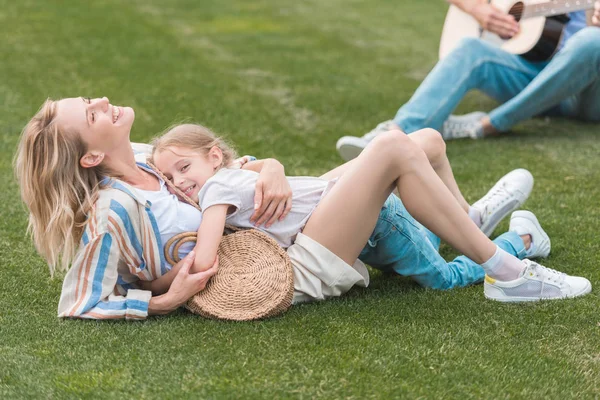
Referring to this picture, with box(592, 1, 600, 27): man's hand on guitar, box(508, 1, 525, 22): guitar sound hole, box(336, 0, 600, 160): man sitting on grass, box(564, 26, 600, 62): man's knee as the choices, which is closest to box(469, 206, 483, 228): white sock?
box(336, 0, 600, 160): man sitting on grass

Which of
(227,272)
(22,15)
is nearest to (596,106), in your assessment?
(227,272)

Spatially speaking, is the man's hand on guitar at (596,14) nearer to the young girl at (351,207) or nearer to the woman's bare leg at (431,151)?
the woman's bare leg at (431,151)

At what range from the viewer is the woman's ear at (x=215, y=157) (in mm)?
3283

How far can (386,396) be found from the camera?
2.60 meters

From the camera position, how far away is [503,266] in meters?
3.22

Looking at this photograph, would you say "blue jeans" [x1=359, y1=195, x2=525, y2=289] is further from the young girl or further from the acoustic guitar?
the acoustic guitar

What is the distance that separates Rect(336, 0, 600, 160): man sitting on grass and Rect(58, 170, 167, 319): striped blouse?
6.60 feet

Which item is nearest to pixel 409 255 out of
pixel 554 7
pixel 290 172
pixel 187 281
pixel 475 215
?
pixel 475 215

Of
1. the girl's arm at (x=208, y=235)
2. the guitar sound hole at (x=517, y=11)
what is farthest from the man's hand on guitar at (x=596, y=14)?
the girl's arm at (x=208, y=235)

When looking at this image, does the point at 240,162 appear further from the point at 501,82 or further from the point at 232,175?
the point at 501,82

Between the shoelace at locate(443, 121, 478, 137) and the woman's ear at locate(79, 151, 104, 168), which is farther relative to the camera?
the shoelace at locate(443, 121, 478, 137)

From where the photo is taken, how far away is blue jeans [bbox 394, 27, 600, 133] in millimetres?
5152

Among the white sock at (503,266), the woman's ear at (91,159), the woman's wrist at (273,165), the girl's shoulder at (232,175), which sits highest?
the woman's ear at (91,159)

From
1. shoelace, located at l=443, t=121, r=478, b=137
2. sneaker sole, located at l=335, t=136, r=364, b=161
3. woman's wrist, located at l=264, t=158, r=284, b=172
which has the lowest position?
shoelace, located at l=443, t=121, r=478, b=137
